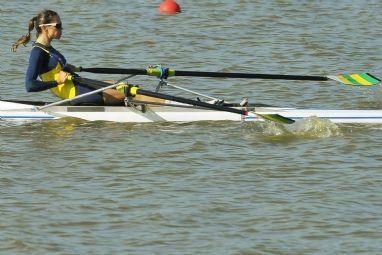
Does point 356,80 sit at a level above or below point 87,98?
above

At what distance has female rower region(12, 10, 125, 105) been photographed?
12.3 meters

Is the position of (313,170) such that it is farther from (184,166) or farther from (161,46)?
(161,46)

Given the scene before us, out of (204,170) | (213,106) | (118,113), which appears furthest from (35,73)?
(204,170)

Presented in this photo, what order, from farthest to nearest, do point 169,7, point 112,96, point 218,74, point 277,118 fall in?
point 169,7 → point 112,96 → point 218,74 → point 277,118

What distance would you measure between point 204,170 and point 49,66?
8.22 feet

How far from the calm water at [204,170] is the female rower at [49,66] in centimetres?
45

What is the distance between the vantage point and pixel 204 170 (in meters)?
10.9

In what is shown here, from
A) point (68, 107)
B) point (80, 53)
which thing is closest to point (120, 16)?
point (80, 53)

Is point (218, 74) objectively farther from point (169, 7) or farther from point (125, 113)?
point (169, 7)

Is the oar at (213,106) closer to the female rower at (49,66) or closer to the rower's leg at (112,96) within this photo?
the rower's leg at (112,96)

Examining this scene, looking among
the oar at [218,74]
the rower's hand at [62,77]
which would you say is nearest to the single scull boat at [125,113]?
the oar at [218,74]

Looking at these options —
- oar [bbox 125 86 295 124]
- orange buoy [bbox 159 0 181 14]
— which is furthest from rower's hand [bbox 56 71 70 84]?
orange buoy [bbox 159 0 181 14]

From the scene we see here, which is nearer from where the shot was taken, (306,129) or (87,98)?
(306,129)

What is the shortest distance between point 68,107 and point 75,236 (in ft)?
13.4
